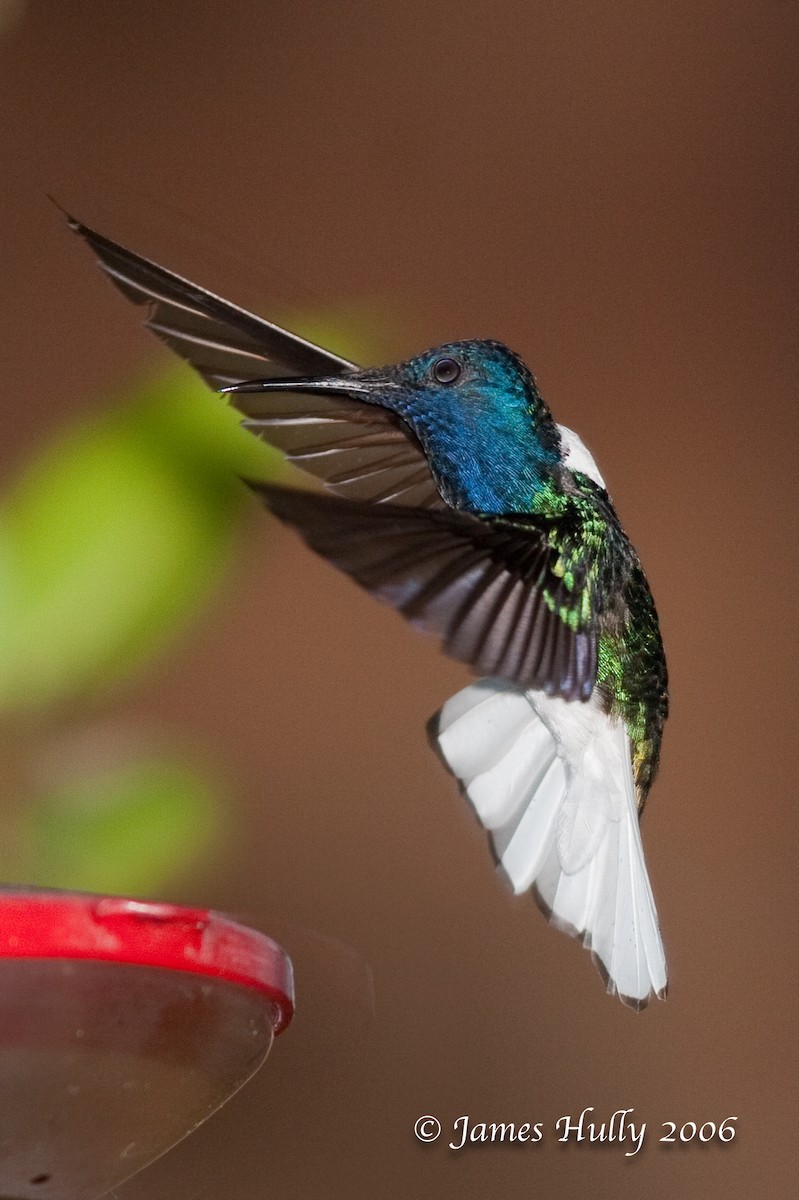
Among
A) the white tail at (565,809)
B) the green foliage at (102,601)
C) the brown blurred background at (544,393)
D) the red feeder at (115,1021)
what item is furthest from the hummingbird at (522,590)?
the brown blurred background at (544,393)

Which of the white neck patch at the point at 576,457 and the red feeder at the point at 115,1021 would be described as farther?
the white neck patch at the point at 576,457

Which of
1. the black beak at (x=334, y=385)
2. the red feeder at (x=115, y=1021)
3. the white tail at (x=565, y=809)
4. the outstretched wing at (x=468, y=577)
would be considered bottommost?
the red feeder at (x=115, y=1021)

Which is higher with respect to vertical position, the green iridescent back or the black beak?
the black beak

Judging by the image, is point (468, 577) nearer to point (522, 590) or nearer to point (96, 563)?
point (522, 590)

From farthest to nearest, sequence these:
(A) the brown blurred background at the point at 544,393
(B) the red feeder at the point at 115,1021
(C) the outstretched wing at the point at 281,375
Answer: (A) the brown blurred background at the point at 544,393 < (C) the outstretched wing at the point at 281,375 < (B) the red feeder at the point at 115,1021

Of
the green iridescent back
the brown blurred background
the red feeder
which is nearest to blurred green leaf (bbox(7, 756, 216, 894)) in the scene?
the red feeder

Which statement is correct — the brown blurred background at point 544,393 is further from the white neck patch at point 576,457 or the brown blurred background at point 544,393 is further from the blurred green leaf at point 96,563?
the blurred green leaf at point 96,563

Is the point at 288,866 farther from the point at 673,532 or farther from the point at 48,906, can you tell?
the point at 48,906

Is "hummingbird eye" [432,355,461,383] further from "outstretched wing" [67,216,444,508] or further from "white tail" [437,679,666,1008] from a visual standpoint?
"white tail" [437,679,666,1008]
